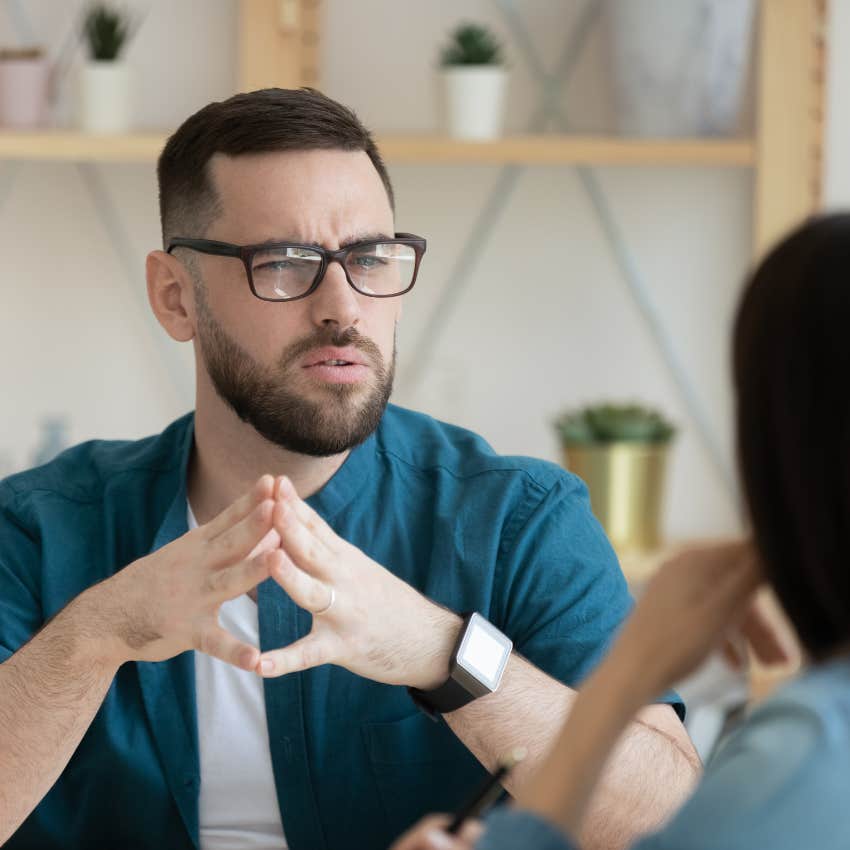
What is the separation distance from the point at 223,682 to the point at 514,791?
0.89ft

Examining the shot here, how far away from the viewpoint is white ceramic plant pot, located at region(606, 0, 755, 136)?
1898 millimetres

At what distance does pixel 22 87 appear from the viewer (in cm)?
205

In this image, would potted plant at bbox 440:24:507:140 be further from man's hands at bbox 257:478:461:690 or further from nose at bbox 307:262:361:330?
man's hands at bbox 257:478:461:690

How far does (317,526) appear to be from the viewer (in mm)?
987

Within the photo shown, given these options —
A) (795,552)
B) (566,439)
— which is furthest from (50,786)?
(566,439)

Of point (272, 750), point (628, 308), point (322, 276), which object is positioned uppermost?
point (322, 276)

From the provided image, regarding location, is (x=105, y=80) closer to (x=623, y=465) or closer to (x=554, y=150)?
(x=554, y=150)

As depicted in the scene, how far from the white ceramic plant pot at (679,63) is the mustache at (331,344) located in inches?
36.3

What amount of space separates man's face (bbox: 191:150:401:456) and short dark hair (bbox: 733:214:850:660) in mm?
591

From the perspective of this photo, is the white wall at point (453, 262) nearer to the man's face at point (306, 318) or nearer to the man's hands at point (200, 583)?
the man's face at point (306, 318)

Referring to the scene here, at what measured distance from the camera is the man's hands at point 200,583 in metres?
0.97

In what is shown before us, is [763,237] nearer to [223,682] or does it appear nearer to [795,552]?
[223,682]

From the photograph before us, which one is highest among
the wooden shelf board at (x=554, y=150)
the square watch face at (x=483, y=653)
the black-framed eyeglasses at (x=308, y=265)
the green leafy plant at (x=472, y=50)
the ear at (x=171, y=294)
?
the green leafy plant at (x=472, y=50)

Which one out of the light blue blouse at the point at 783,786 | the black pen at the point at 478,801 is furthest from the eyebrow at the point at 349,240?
the light blue blouse at the point at 783,786
